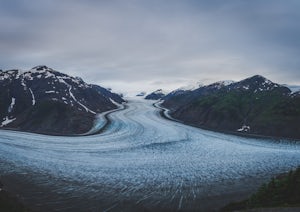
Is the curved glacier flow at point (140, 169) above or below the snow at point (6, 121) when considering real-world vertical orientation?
below

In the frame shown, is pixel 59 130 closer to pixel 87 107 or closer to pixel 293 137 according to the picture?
pixel 87 107

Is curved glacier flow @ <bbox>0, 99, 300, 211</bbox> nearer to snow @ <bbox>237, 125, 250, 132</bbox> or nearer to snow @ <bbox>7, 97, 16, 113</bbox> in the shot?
snow @ <bbox>237, 125, 250, 132</bbox>

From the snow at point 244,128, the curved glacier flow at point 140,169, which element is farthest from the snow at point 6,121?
the snow at point 244,128

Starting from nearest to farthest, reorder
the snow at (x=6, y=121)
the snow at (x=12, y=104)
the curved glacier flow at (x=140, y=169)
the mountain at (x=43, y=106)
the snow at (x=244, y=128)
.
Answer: the curved glacier flow at (x=140, y=169) → the snow at (x=244, y=128) → the mountain at (x=43, y=106) → the snow at (x=6, y=121) → the snow at (x=12, y=104)

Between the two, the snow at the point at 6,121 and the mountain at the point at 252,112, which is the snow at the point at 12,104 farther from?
the mountain at the point at 252,112

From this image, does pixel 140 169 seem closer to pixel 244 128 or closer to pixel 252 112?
pixel 244 128

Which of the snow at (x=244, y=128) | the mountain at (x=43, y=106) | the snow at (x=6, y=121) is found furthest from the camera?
the snow at (x=6, y=121)

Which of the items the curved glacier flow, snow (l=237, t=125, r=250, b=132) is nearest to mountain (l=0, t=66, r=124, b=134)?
the curved glacier flow

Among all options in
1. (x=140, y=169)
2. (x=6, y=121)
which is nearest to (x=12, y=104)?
(x=6, y=121)
